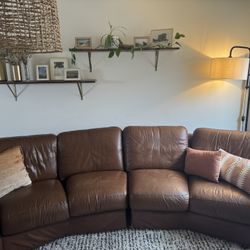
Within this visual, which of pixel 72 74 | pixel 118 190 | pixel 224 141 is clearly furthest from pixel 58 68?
pixel 224 141

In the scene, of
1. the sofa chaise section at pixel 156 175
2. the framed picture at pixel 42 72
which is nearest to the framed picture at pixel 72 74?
the framed picture at pixel 42 72

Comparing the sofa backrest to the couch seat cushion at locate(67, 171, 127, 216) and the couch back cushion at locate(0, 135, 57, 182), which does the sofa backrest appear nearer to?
the couch seat cushion at locate(67, 171, 127, 216)

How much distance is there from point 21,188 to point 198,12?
267 centimetres

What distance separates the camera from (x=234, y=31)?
2.86m

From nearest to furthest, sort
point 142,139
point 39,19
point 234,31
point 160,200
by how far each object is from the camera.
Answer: point 39,19
point 160,200
point 142,139
point 234,31

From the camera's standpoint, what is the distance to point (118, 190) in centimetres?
217

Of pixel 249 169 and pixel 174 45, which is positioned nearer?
pixel 249 169

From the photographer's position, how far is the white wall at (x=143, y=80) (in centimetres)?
277

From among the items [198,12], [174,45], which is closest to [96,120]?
[174,45]

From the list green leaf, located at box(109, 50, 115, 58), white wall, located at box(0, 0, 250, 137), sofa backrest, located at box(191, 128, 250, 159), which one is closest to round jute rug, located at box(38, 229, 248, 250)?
sofa backrest, located at box(191, 128, 250, 159)

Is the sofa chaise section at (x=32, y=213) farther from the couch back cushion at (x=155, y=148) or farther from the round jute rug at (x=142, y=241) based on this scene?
the couch back cushion at (x=155, y=148)

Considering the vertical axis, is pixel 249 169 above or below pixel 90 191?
above

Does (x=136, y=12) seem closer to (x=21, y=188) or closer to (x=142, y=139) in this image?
(x=142, y=139)

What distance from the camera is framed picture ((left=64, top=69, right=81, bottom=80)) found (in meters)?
2.75
